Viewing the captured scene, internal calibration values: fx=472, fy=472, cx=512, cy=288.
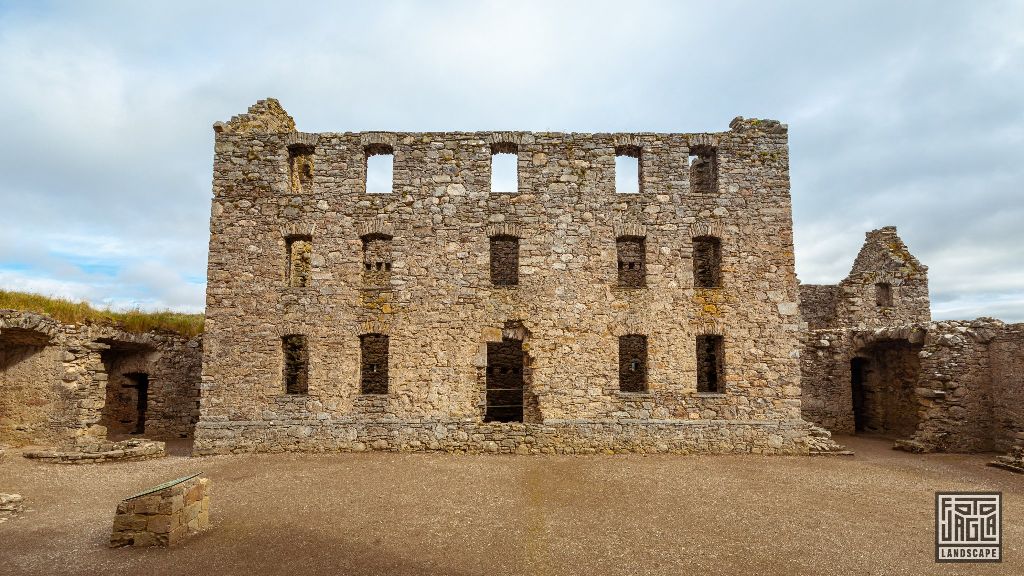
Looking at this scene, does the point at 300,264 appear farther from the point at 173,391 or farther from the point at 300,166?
the point at 173,391

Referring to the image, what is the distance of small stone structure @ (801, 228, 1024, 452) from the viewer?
12594mm

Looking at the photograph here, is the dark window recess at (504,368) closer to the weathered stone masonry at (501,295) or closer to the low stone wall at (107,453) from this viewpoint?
the weathered stone masonry at (501,295)

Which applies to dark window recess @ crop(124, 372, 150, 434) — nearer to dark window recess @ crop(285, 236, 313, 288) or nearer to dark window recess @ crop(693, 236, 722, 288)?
dark window recess @ crop(285, 236, 313, 288)

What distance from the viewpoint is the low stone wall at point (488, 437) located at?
12234 millimetres

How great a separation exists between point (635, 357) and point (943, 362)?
826cm

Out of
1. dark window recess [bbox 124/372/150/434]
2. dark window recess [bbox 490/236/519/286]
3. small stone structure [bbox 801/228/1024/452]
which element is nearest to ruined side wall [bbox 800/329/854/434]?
small stone structure [bbox 801/228/1024/452]

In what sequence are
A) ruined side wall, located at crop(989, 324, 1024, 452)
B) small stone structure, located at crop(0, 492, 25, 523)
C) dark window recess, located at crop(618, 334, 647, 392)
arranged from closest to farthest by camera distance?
small stone structure, located at crop(0, 492, 25, 523), ruined side wall, located at crop(989, 324, 1024, 452), dark window recess, located at crop(618, 334, 647, 392)

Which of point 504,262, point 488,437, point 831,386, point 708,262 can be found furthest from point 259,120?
point 831,386

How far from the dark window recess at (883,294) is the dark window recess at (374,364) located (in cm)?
1987

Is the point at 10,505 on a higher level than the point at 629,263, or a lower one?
lower

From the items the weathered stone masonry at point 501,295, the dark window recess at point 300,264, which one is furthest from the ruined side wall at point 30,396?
the dark window recess at point 300,264

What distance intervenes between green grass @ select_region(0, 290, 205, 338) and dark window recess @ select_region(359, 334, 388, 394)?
588 cm

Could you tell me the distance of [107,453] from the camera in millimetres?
11609

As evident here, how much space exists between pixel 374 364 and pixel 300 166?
7.08 metres
